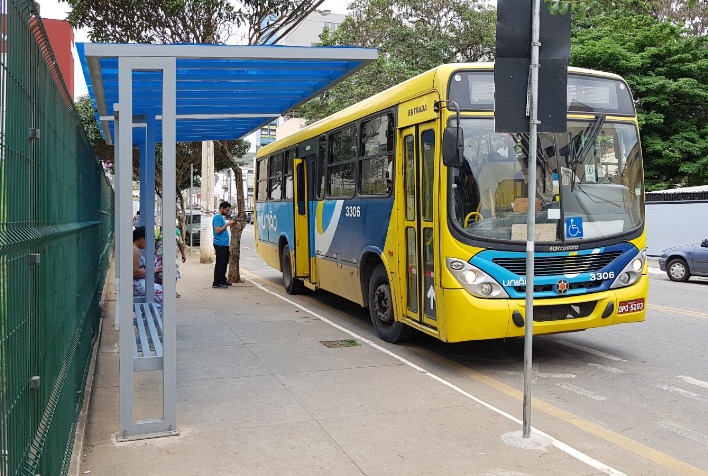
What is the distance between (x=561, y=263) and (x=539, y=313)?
0.59 metres

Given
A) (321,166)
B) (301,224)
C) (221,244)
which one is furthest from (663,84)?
(321,166)

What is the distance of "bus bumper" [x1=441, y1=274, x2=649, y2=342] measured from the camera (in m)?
7.17

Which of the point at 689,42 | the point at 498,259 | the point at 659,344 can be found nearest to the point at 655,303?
the point at 659,344

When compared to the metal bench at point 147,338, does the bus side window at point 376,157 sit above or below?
above

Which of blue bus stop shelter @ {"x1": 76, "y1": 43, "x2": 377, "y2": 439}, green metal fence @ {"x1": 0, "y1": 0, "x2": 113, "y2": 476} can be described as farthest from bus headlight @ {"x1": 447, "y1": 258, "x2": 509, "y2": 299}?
green metal fence @ {"x1": 0, "y1": 0, "x2": 113, "y2": 476}

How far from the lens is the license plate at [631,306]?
7.76 metres

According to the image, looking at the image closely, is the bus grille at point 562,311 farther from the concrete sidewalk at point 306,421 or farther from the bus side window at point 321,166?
the bus side window at point 321,166

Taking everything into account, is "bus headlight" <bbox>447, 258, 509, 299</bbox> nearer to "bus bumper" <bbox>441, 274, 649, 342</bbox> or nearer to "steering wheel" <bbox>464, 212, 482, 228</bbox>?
"bus bumper" <bbox>441, 274, 649, 342</bbox>

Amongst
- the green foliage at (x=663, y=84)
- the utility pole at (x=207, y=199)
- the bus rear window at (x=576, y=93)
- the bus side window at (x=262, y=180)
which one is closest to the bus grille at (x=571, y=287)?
the bus rear window at (x=576, y=93)

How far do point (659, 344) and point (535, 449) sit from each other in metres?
4.74

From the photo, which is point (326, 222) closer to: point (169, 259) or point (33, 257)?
point (169, 259)

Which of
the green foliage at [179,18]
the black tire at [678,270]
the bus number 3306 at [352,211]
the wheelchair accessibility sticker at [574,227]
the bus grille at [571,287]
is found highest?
the green foliage at [179,18]

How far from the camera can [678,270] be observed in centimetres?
1773

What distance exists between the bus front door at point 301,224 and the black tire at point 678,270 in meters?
10.1
